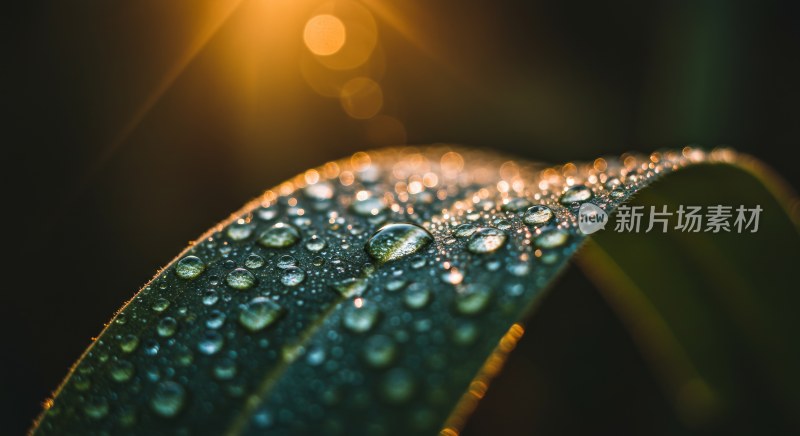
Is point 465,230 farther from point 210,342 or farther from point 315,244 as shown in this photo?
point 210,342

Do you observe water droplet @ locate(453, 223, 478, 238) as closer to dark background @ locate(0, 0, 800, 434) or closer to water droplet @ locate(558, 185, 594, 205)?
water droplet @ locate(558, 185, 594, 205)

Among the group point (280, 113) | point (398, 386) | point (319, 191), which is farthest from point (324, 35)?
point (398, 386)

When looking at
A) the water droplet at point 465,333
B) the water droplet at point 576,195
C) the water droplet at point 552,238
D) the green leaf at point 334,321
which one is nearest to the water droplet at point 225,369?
the green leaf at point 334,321

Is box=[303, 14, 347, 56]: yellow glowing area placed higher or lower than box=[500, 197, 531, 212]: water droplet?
higher

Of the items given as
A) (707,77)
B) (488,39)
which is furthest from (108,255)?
(707,77)

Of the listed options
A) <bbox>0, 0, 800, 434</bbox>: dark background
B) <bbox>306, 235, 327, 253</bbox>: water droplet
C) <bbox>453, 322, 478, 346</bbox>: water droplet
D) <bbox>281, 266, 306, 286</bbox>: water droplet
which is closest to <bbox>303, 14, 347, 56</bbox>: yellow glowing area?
<bbox>0, 0, 800, 434</bbox>: dark background

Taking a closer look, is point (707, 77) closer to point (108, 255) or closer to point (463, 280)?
point (463, 280)
